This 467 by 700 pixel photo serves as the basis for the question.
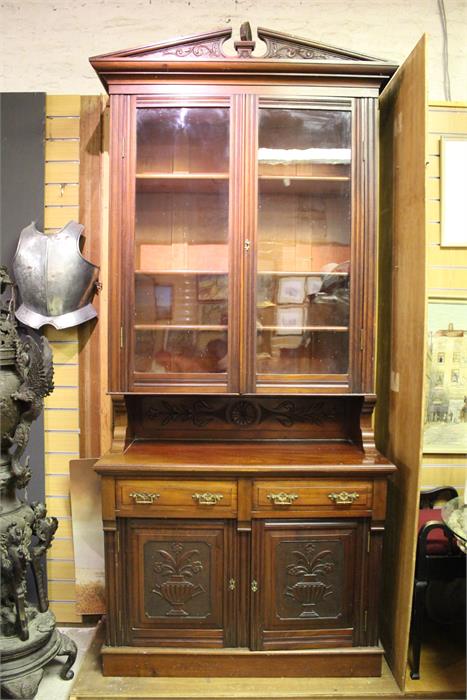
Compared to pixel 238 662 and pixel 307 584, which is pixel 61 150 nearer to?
pixel 307 584

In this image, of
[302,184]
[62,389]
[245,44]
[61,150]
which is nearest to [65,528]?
[62,389]

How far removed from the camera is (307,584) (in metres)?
1.93

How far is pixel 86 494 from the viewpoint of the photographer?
7.57 feet

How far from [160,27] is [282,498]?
2.17m

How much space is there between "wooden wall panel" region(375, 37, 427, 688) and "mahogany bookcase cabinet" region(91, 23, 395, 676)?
11 centimetres

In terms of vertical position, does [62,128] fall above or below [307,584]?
above

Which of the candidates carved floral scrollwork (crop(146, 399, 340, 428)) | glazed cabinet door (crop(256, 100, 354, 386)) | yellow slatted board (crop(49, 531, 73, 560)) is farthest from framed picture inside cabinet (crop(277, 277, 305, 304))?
yellow slatted board (crop(49, 531, 73, 560))

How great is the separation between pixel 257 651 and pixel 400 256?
5.35 ft

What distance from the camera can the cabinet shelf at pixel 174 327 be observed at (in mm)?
2004

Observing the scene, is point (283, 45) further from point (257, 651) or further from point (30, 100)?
point (257, 651)

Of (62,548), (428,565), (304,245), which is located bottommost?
(62,548)

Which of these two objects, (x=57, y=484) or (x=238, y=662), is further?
(x=57, y=484)

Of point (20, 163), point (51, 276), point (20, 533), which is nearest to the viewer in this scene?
point (20, 533)

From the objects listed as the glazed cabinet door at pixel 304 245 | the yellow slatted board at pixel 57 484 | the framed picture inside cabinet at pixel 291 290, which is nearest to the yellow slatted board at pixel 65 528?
the yellow slatted board at pixel 57 484
